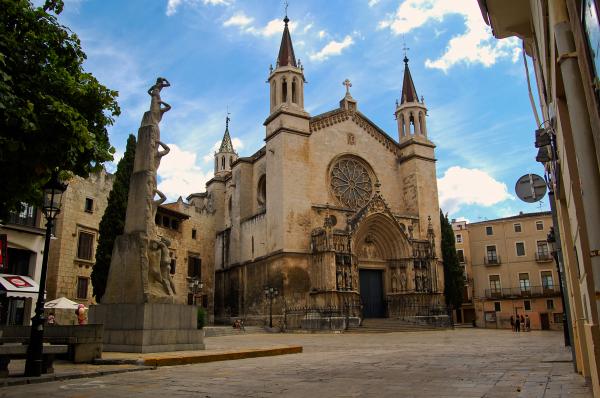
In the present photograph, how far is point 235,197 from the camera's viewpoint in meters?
38.7

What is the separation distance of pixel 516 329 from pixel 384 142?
16760 mm

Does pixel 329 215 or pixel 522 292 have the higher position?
pixel 329 215

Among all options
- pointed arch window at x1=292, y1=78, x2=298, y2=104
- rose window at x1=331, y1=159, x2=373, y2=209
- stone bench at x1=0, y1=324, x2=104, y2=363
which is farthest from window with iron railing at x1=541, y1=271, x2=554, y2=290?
stone bench at x1=0, y1=324, x2=104, y2=363

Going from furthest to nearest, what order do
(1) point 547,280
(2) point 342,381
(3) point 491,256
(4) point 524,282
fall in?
(3) point 491,256 → (4) point 524,282 → (1) point 547,280 → (2) point 342,381

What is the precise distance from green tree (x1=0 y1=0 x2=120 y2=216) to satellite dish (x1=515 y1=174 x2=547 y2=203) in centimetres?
759

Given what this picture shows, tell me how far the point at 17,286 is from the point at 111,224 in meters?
6.09

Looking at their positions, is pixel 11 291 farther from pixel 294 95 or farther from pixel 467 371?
pixel 294 95

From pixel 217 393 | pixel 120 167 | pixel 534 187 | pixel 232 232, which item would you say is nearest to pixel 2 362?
pixel 217 393

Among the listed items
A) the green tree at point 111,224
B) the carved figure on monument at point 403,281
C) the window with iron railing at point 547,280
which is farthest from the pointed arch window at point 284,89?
the window with iron railing at point 547,280

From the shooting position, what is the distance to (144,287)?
1228cm

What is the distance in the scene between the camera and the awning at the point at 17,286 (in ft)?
64.3

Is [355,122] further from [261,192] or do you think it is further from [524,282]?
[524,282]

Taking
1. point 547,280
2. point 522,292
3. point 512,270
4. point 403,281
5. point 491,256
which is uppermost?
point 491,256

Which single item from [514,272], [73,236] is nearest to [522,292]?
[514,272]
